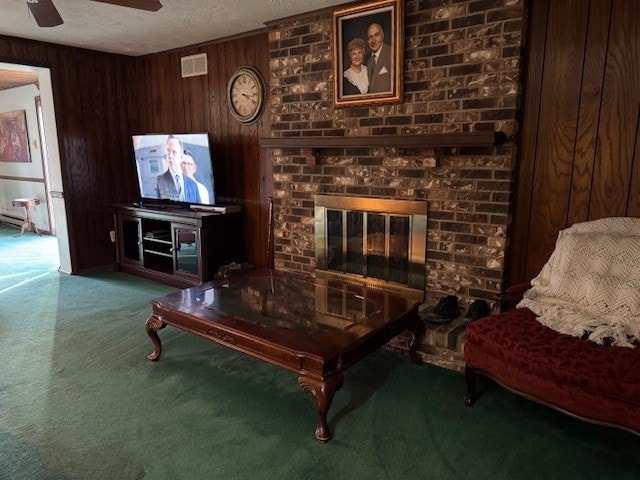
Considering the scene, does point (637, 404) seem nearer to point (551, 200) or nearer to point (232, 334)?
point (551, 200)

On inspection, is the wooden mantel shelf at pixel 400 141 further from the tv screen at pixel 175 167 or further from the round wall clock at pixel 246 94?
the tv screen at pixel 175 167

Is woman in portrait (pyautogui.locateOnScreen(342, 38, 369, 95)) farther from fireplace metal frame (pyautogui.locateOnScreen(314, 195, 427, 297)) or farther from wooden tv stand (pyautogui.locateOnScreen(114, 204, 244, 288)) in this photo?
wooden tv stand (pyautogui.locateOnScreen(114, 204, 244, 288))

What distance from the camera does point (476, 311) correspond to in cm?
258

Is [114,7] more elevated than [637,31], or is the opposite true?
[114,7]

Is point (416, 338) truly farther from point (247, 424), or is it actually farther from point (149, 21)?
point (149, 21)

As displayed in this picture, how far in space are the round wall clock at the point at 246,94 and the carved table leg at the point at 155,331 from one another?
6.59ft

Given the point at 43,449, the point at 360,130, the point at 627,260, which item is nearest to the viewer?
the point at 43,449

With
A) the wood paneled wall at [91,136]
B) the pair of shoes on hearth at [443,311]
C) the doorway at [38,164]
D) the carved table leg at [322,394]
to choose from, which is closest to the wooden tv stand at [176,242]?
the wood paneled wall at [91,136]

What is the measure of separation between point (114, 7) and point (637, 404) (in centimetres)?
375

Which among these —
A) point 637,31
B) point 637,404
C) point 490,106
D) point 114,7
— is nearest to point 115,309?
point 114,7

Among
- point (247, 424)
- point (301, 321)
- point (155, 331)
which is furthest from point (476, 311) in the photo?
point (155, 331)

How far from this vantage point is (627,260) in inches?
82.7

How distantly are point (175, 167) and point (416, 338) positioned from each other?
2801mm

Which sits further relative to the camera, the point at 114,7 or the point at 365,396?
the point at 114,7
